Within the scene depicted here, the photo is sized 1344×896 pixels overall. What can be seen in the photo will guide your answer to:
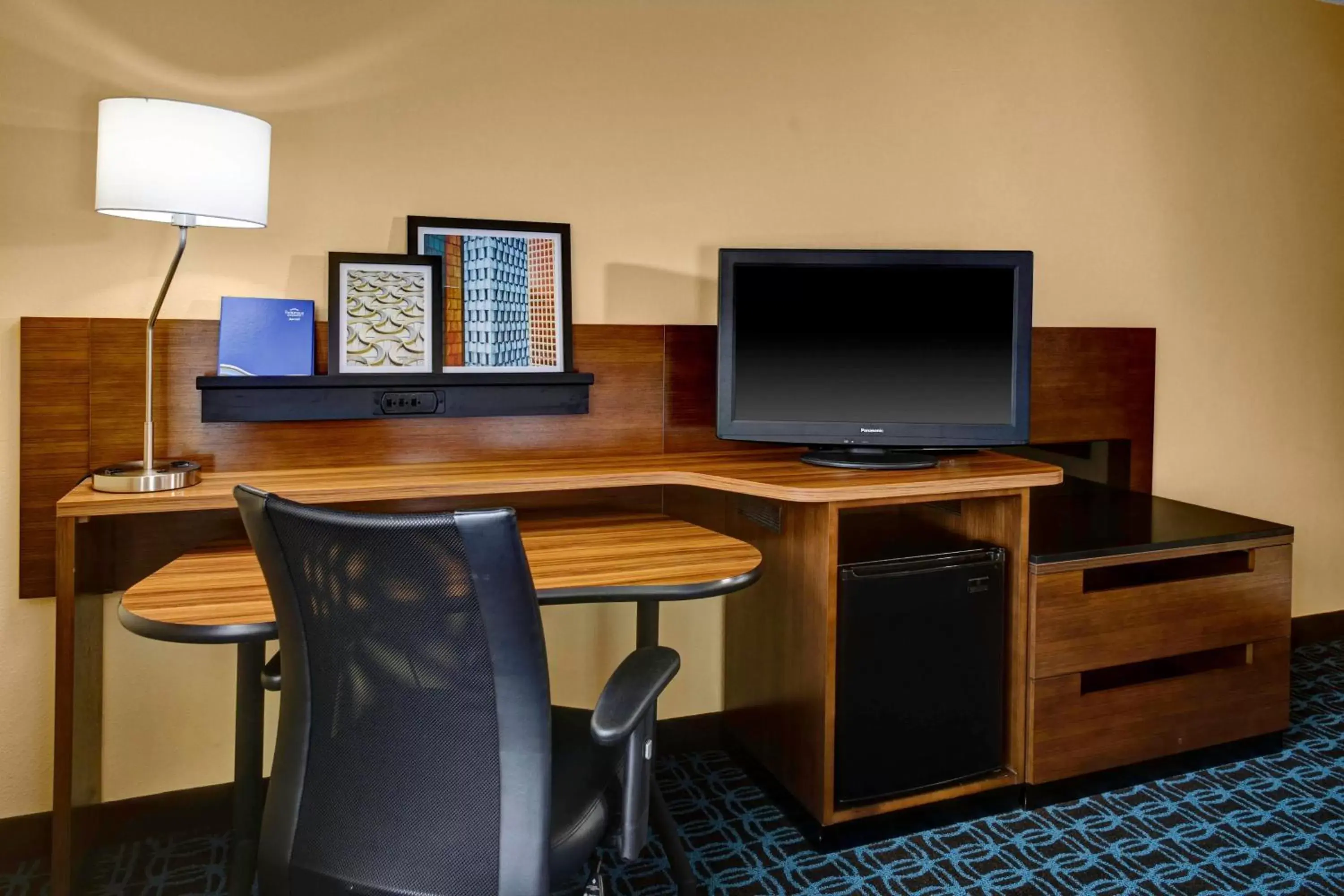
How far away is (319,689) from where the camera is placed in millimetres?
907

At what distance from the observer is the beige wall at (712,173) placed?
1.52 metres

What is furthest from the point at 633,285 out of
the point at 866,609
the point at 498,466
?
the point at 866,609

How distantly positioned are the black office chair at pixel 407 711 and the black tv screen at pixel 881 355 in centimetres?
91

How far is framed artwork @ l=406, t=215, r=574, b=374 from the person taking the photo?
169 centimetres

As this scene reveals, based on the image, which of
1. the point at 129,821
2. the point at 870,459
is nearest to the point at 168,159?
the point at 129,821

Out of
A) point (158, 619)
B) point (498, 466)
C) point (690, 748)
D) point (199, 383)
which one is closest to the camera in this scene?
point (158, 619)

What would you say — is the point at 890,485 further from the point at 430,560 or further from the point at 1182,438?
the point at 1182,438

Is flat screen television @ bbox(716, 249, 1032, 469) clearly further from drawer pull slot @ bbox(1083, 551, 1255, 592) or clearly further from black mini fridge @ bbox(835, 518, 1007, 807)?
drawer pull slot @ bbox(1083, 551, 1255, 592)

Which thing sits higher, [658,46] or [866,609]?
[658,46]

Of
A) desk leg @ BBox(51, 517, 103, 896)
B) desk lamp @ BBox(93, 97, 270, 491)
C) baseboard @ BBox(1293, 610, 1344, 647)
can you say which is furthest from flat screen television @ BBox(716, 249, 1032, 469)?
baseboard @ BBox(1293, 610, 1344, 647)

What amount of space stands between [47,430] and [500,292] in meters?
0.77

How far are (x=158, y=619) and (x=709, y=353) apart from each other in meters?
1.14

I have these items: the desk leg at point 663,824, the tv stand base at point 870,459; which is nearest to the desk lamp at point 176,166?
the desk leg at point 663,824

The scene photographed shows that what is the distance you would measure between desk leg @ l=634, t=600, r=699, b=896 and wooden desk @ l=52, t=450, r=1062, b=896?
0.70 feet
